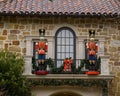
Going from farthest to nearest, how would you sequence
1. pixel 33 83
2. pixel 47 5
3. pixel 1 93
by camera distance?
pixel 47 5 → pixel 33 83 → pixel 1 93

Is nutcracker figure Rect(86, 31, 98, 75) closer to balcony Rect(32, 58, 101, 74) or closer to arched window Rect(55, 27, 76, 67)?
balcony Rect(32, 58, 101, 74)

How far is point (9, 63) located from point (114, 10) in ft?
22.1

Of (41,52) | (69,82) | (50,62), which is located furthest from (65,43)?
(69,82)

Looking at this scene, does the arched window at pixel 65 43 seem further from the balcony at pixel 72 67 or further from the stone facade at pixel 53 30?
the balcony at pixel 72 67

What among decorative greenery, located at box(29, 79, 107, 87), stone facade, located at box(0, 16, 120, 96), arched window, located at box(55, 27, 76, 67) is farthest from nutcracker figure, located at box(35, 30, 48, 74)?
arched window, located at box(55, 27, 76, 67)

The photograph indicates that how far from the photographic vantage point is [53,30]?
2720cm

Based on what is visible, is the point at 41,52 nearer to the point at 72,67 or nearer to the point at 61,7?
the point at 72,67

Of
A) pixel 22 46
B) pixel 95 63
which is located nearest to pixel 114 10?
pixel 95 63

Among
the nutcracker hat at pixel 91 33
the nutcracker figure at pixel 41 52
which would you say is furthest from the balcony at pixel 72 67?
the nutcracker hat at pixel 91 33

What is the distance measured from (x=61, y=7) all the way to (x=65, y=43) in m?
1.94

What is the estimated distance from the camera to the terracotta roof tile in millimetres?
26792

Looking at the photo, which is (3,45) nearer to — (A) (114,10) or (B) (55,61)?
(B) (55,61)

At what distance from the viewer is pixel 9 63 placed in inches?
941

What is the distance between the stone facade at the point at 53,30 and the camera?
88.6 feet
